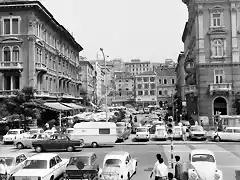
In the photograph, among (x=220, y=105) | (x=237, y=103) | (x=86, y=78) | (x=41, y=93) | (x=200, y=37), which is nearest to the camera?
(x=237, y=103)

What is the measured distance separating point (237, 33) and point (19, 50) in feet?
95.8

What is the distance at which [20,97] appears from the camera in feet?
139

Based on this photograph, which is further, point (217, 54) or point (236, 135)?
point (217, 54)

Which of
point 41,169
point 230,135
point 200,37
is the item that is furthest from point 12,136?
point 200,37

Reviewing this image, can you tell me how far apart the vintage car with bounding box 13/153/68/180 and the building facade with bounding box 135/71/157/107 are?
465ft

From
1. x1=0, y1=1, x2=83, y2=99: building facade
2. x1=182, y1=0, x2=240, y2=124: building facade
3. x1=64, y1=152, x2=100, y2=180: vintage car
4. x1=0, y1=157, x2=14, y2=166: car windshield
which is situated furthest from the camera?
x1=182, y1=0, x2=240, y2=124: building facade

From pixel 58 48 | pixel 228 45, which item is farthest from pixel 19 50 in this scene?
pixel 228 45

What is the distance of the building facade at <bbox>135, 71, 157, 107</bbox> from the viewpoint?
160 metres

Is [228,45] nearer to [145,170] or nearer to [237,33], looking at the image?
[237,33]

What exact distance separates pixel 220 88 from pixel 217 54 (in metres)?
4.75

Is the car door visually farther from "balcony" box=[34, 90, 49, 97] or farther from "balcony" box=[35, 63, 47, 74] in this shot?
"balcony" box=[35, 63, 47, 74]

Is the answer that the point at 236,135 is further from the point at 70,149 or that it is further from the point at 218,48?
the point at 218,48

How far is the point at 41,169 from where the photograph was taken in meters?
17.2

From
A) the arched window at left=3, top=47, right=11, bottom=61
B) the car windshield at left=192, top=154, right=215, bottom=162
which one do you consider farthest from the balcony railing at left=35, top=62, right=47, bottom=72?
the car windshield at left=192, top=154, right=215, bottom=162
